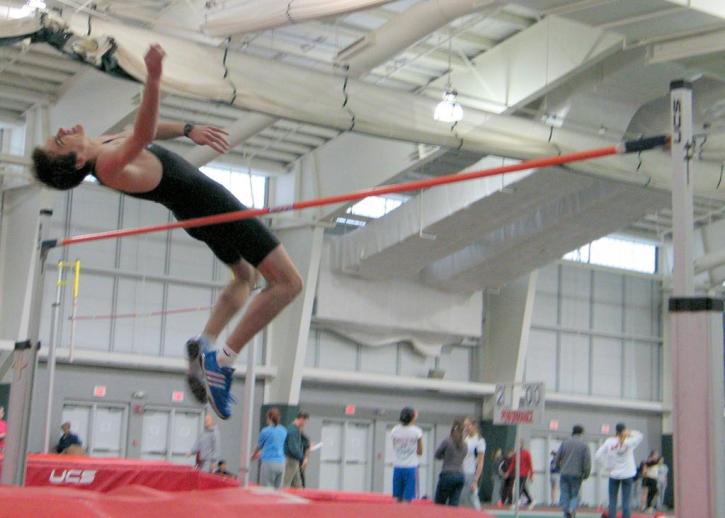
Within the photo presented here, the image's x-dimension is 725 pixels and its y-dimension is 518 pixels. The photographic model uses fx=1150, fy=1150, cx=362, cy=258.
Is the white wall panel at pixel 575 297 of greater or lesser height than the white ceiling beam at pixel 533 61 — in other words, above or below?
below

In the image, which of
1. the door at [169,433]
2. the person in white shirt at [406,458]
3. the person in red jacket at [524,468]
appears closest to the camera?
the person in white shirt at [406,458]

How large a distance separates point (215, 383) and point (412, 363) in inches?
690

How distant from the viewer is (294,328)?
20.5 meters

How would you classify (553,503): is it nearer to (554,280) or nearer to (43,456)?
(554,280)

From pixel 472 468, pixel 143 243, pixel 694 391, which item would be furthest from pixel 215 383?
pixel 143 243

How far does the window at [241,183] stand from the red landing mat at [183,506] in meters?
15.5

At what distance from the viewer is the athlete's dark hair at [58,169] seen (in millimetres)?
5371

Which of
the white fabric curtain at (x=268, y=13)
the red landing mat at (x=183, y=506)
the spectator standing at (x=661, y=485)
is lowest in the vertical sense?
the spectator standing at (x=661, y=485)

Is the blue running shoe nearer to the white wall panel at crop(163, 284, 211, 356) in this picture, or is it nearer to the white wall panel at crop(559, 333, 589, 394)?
the white wall panel at crop(163, 284, 211, 356)

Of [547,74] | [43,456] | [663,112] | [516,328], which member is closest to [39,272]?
[43,456]

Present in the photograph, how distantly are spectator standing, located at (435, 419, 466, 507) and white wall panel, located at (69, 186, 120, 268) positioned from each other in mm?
9376

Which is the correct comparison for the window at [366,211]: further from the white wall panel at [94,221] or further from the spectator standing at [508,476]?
the spectator standing at [508,476]

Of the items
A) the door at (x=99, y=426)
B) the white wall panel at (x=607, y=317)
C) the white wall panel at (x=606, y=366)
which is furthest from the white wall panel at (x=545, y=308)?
the door at (x=99, y=426)

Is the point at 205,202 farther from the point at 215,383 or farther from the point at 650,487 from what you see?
the point at 650,487
